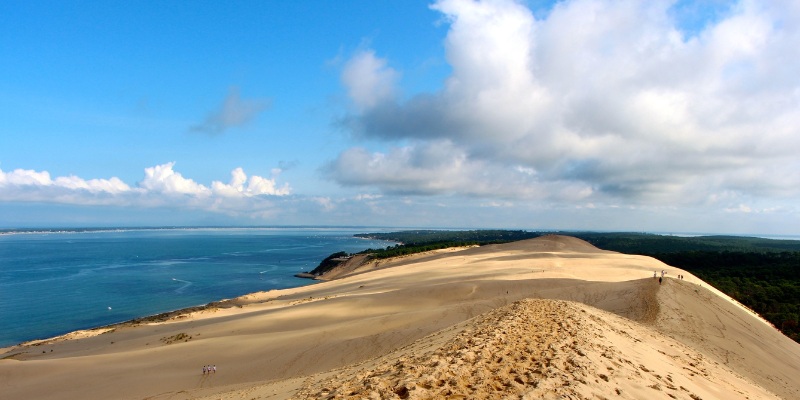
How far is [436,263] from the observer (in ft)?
173

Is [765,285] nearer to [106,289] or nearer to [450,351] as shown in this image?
[450,351]

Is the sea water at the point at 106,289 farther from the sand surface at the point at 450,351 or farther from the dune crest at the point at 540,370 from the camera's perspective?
the dune crest at the point at 540,370

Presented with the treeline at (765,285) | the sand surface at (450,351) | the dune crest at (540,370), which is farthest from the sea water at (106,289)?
the treeline at (765,285)

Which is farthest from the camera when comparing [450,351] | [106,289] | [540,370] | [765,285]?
[106,289]

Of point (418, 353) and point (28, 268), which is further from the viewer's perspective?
point (28, 268)

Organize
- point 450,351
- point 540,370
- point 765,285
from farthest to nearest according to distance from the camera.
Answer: point 765,285, point 450,351, point 540,370

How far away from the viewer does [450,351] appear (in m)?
8.54

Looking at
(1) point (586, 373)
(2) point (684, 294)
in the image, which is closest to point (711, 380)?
(1) point (586, 373)

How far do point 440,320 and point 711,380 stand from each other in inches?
394

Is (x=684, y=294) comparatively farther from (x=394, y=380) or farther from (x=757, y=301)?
(x=394, y=380)

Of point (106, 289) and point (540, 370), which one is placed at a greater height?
point (540, 370)

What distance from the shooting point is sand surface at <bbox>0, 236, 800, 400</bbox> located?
7031 mm

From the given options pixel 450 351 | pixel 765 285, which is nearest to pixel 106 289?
pixel 450 351

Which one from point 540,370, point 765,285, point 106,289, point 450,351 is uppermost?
point 540,370
